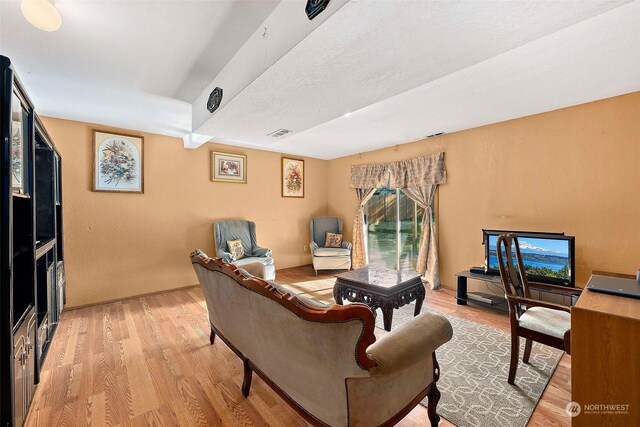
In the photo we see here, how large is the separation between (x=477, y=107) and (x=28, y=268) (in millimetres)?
4120

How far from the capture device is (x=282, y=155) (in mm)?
5316

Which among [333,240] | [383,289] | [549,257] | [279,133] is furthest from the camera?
[333,240]

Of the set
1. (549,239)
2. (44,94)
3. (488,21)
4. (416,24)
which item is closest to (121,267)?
(44,94)

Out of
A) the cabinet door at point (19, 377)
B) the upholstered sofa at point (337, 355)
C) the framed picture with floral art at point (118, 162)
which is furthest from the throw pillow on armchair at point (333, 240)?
the cabinet door at point (19, 377)

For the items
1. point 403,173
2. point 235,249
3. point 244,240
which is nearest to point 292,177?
point 244,240

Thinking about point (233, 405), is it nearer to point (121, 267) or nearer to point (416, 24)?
point (416, 24)

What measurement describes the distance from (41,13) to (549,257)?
14.3 ft

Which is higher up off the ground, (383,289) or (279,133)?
(279,133)

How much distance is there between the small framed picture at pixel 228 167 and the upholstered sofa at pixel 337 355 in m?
3.26

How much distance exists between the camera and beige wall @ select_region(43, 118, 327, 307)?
10.9 ft

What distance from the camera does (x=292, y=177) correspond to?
546cm

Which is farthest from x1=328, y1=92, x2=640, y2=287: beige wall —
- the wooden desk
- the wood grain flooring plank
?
the wood grain flooring plank

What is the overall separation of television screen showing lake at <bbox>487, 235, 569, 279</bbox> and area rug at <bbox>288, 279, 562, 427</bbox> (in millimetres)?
897

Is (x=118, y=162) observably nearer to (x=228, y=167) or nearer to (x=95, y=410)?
(x=228, y=167)
